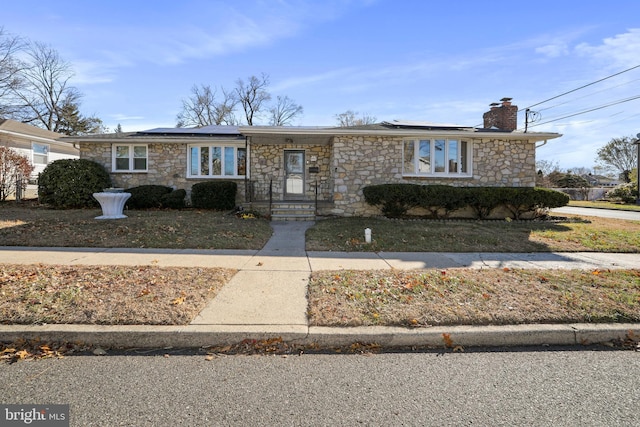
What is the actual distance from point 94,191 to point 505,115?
17054 millimetres

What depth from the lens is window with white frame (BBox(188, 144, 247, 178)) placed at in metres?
15.0

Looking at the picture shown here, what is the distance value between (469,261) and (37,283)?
6.89 meters

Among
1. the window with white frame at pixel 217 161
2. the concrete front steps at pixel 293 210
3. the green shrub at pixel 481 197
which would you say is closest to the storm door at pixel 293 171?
the window with white frame at pixel 217 161

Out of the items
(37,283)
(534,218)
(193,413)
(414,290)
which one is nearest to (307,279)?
(414,290)

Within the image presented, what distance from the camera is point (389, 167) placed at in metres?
12.6

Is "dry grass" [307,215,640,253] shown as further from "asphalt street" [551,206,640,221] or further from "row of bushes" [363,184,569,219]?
→ "asphalt street" [551,206,640,221]

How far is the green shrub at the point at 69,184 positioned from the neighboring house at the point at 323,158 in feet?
4.09

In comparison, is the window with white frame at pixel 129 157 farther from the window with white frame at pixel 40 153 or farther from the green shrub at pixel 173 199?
the window with white frame at pixel 40 153

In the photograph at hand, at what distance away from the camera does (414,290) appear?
4559 millimetres

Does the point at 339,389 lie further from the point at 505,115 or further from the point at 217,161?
the point at 505,115

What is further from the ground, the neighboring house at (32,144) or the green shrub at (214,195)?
the neighboring house at (32,144)

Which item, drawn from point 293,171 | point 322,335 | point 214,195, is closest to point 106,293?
point 322,335

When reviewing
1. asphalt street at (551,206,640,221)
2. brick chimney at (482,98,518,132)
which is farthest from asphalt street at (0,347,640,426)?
asphalt street at (551,206,640,221)

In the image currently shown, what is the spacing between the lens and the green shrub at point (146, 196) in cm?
1370
